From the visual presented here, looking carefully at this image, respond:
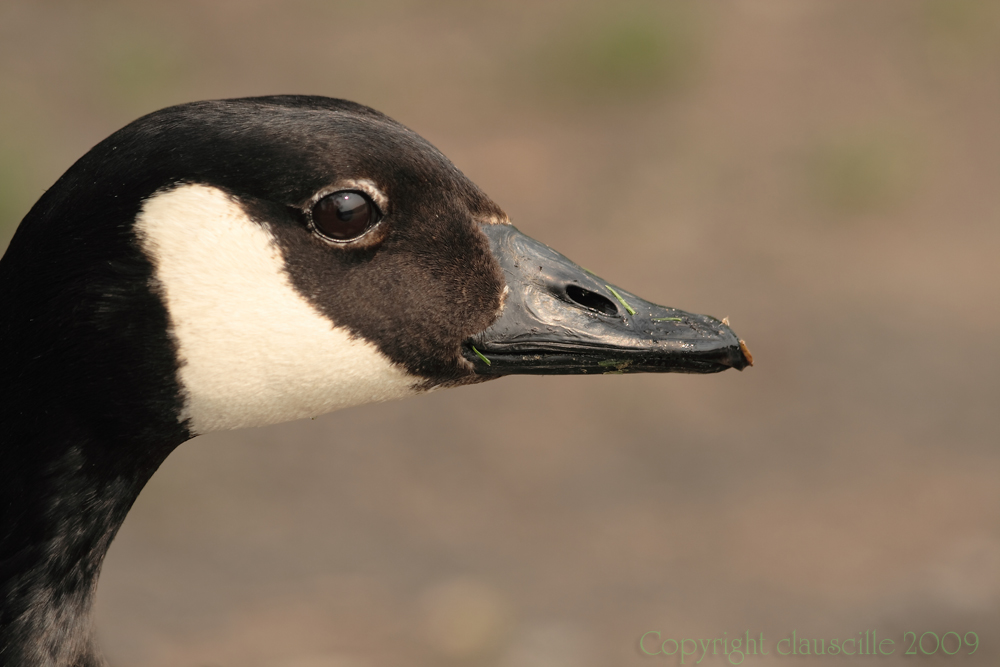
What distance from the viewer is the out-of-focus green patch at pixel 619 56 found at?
993cm

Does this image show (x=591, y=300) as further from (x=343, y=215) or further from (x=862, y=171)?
(x=862, y=171)

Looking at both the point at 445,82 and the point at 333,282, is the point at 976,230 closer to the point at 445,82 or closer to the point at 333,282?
the point at 445,82

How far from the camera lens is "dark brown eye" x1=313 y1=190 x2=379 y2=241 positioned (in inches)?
94.9

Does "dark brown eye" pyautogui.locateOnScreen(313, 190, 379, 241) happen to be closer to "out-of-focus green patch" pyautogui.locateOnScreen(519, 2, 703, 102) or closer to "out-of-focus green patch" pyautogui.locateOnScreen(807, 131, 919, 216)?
"out-of-focus green patch" pyautogui.locateOnScreen(807, 131, 919, 216)

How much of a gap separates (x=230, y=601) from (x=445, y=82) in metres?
5.91

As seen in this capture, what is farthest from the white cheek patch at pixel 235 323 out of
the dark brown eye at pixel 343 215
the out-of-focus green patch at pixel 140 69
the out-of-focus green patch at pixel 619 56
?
the out-of-focus green patch at pixel 619 56

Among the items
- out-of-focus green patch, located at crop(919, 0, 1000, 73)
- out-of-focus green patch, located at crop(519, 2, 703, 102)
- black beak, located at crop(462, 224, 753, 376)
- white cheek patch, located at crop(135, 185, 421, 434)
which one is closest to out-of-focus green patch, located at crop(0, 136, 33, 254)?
out-of-focus green patch, located at crop(519, 2, 703, 102)

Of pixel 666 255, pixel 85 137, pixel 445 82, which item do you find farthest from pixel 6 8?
pixel 666 255

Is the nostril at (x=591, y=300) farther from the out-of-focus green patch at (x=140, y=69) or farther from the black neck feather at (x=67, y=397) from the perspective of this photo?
the out-of-focus green patch at (x=140, y=69)

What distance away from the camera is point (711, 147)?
9.44 m

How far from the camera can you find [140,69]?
9.34 m

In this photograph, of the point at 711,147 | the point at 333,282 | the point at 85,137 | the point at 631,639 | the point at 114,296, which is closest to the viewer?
the point at 114,296

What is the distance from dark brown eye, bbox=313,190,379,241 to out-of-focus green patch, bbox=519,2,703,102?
7663 mm

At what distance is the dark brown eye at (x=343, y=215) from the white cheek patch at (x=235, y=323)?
0.13 meters
